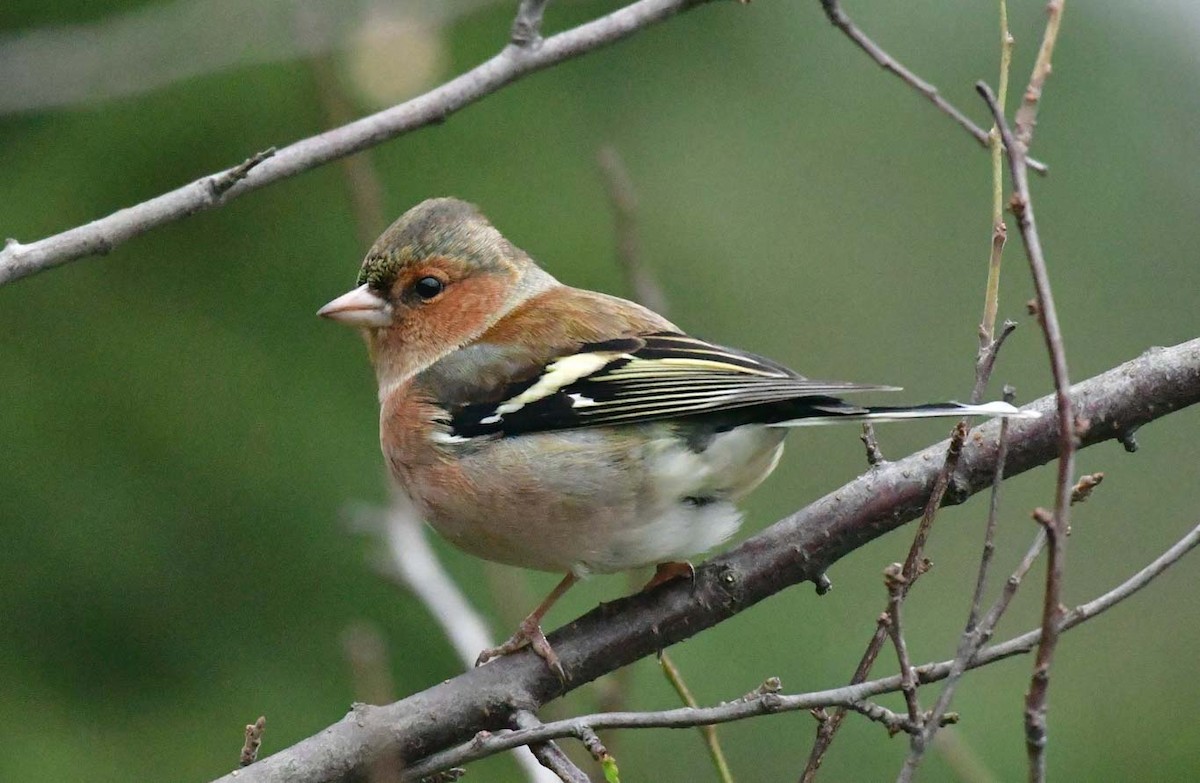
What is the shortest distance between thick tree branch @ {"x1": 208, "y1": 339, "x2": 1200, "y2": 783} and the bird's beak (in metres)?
1.61

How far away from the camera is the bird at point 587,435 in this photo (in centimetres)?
404

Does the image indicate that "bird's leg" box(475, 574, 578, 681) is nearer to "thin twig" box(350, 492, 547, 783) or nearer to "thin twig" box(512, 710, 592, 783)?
"thin twig" box(350, 492, 547, 783)

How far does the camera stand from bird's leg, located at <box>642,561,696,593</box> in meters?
3.99

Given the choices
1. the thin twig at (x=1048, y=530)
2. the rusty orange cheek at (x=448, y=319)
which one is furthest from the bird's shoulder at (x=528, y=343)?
the thin twig at (x=1048, y=530)

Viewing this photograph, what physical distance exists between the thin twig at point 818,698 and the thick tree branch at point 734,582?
1.80 ft

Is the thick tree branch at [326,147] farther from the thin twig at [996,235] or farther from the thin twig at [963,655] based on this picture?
the thin twig at [963,655]

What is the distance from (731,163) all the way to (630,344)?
545 cm

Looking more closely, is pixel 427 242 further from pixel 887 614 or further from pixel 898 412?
pixel 887 614

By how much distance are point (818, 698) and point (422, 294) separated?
2.73 meters

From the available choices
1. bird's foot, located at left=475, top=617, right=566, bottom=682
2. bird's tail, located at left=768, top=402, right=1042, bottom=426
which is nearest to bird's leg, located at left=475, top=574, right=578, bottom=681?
bird's foot, located at left=475, top=617, right=566, bottom=682

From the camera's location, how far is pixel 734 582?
12.6 ft

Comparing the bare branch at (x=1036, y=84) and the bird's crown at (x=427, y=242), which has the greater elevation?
the bird's crown at (x=427, y=242)

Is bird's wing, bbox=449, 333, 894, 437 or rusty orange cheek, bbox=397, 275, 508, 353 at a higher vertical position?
rusty orange cheek, bbox=397, 275, 508, 353

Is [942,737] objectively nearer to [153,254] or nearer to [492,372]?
[492,372]
